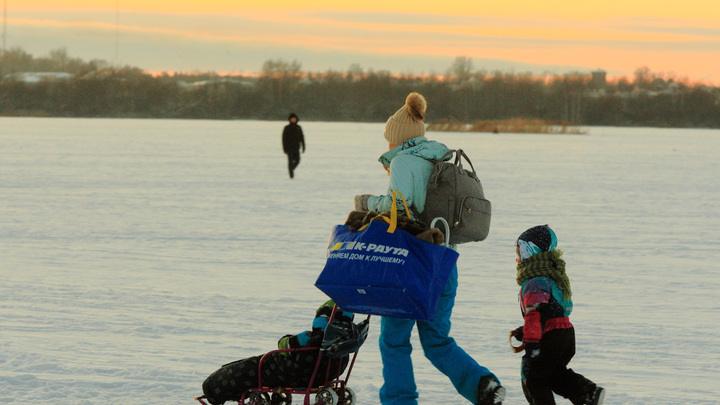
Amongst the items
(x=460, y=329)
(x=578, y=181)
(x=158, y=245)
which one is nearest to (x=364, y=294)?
(x=460, y=329)

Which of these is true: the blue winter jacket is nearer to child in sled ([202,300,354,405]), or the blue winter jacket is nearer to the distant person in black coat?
child in sled ([202,300,354,405])

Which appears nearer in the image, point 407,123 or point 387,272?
point 387,272

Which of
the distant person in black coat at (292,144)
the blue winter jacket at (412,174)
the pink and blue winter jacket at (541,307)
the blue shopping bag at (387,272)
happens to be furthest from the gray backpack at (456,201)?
the distant person in black coat at (292,144)

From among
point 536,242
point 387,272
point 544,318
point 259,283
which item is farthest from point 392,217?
point 259,283

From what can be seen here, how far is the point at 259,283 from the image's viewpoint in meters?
6.28

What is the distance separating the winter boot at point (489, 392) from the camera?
3.13 m

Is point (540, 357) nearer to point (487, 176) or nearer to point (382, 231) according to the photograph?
point (382, 231)

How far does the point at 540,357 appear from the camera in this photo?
10.4 ft

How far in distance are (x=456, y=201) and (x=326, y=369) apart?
2.60 ft

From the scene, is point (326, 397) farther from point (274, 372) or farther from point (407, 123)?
point (407, 123)

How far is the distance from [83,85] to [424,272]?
119718mm

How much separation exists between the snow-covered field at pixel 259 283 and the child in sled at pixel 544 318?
16.6 inches

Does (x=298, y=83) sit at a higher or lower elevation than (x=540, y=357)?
higher

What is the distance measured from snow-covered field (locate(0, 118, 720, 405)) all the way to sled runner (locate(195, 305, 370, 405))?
375 millimetres
